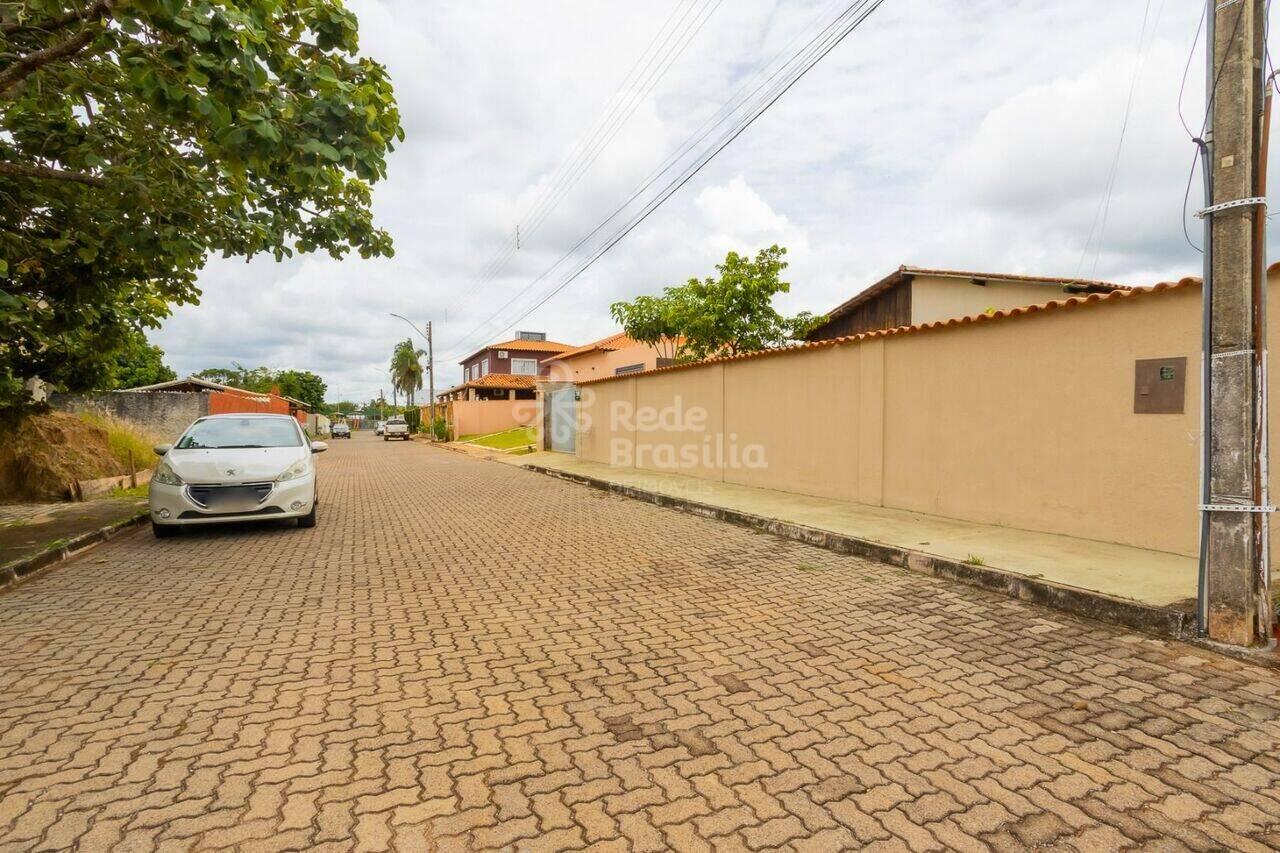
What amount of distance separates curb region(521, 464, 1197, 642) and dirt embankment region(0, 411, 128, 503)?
10.5 metres

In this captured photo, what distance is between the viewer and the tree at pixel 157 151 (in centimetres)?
380

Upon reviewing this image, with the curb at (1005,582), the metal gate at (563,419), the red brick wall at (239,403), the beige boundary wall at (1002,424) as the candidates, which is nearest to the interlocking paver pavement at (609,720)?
the curb at (1005,582)

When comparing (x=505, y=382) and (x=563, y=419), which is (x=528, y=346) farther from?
(x=563, y=419)

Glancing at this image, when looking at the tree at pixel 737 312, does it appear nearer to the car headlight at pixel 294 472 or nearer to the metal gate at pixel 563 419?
the metal gate at pixel 563 419

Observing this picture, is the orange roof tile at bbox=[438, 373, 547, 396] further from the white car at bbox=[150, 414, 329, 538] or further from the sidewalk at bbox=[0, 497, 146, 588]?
the white car at bbox=[150, 414, 329, 538]

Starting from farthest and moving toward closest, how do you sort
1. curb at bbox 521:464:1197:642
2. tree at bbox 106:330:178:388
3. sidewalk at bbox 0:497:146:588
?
tree at bbox 106:330:178:388, sidewalk at bbox 0:497:146:588, curb at bbox 521:464:1197:642

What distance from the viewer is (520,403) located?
Result: 40.0m

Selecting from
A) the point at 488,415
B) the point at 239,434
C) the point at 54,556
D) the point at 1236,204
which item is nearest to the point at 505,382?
the point at 488,415

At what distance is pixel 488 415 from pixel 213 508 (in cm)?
3271

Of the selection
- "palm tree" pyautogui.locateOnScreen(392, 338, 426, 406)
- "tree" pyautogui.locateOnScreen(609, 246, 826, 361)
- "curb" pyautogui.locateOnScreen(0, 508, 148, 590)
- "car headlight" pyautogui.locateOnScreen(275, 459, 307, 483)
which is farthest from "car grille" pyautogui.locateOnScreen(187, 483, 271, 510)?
"palm tree" pyautogui.locateOnScreen(392, 338, 426, 406)

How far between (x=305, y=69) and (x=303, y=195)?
6.51ft

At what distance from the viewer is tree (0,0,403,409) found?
380 cm

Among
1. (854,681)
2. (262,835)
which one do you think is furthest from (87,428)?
(854,681)

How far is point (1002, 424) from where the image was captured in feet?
22.1
